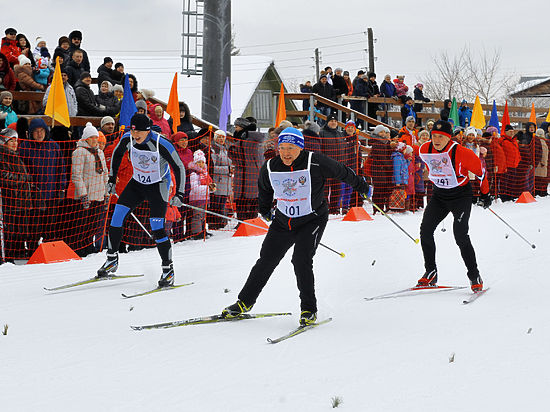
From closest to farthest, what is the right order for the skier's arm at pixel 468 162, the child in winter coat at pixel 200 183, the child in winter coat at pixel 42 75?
the skier's arm at pixel 468 162, the child in winter coat at pixel 200 183, the child in winter coat at pixel 42 75

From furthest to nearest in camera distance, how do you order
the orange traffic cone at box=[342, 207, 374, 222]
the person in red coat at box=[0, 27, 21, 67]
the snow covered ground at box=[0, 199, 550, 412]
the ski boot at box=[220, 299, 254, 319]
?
the orange traffic cone at box=[342, 207, 374, 222] → the person in red coat at box=[0, 27, 21, 67] → the ski boot at box=[220, 299, 254, 319] → the snow covered ground at box=[0, 199, 550, 412]

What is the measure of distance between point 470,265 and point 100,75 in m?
7.68

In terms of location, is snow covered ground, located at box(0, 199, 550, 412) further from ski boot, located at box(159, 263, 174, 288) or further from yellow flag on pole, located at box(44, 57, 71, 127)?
yellow flag on pole, located at box(44, 57, 71, 127)

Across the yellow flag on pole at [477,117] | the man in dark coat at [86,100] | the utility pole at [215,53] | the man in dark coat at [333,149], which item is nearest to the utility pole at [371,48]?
the yellow flag on pole at [477,117]

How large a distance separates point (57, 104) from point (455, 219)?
5.60 m

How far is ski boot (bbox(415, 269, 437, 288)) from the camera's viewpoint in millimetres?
7168

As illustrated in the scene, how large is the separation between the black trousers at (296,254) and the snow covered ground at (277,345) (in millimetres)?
296

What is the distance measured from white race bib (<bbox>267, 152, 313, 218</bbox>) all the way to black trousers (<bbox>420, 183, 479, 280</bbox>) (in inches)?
80.4

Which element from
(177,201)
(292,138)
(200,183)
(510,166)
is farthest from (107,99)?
(510,166)

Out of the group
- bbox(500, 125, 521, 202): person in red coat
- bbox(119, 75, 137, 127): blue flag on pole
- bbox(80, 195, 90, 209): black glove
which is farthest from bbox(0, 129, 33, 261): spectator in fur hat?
bbox(500, 125, 521, 202): person in red coat

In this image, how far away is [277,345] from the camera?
16.6ft

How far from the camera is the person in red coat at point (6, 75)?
35.9ft

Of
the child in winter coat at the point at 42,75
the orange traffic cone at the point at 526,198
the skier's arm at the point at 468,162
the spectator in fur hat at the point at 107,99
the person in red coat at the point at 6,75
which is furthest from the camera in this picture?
the orange traffic cone at the point at 526,198

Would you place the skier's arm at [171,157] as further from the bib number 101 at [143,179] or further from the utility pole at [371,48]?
the utility pole at [371,48]
